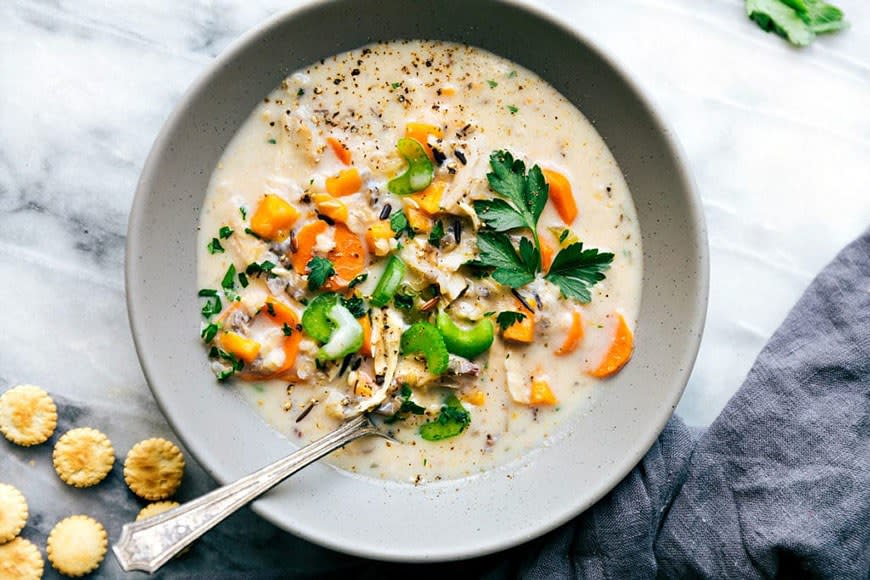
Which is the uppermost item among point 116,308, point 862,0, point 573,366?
point 862,0

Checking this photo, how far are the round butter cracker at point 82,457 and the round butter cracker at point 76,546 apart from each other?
0.16 meters

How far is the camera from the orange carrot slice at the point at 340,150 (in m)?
3.80

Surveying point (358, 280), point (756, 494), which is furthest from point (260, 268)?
point (756, 494)

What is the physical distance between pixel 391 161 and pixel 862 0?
2.24m

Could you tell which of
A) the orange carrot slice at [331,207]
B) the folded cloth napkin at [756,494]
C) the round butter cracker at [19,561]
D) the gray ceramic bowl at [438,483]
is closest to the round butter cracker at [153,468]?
the gray ceramic bowl at [438,483]

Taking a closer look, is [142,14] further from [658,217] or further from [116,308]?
[658,217]

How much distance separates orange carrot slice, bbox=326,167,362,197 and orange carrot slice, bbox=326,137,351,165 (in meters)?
0.05

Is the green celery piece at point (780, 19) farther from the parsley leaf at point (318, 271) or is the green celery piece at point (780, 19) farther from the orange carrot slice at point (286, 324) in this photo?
the orange carrot slice at point (286, 324)

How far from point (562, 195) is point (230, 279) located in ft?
4.28

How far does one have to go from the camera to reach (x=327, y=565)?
4.03 m

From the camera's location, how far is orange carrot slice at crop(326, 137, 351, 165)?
3.80 meters

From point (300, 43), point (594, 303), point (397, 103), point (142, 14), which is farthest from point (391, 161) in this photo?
point (142, 14)

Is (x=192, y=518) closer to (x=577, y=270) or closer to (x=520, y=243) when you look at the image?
(x=520, y=243)

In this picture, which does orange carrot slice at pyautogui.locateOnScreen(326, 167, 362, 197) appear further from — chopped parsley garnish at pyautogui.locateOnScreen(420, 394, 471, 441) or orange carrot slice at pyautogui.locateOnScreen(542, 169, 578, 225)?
chopped parsley garnish at pyautogui.locateOnScreen(420, 394, 471, 441)
